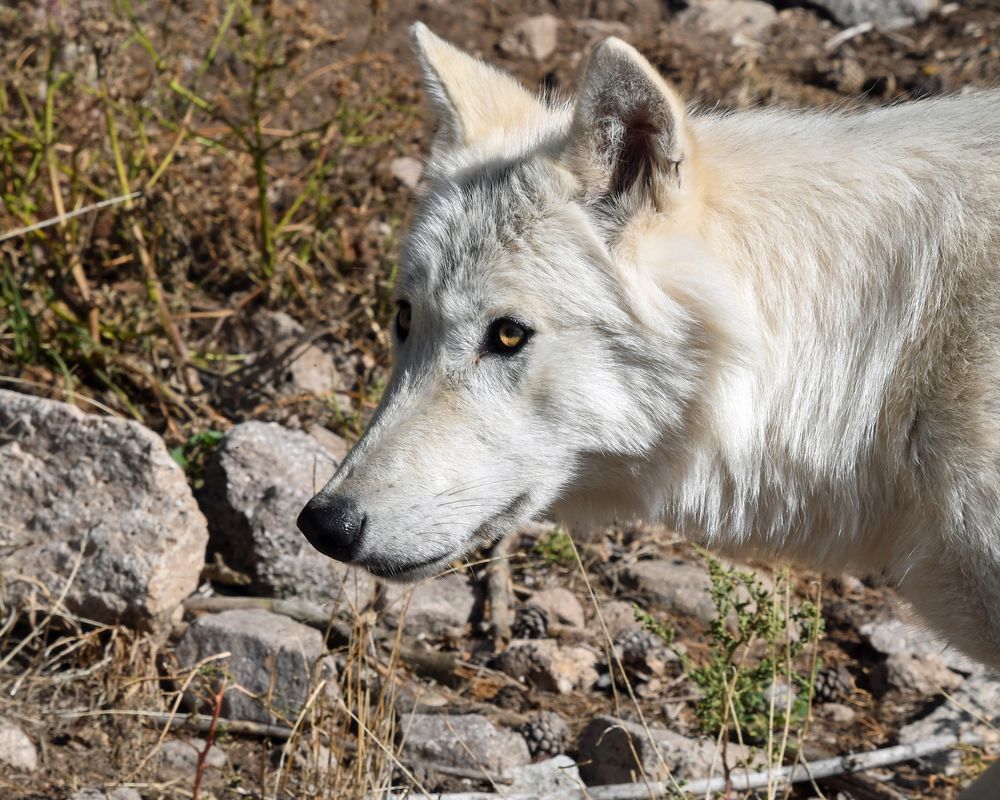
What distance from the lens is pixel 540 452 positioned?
293 cm

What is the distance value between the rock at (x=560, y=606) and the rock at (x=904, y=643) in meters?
1.21

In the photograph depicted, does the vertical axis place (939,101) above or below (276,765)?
above

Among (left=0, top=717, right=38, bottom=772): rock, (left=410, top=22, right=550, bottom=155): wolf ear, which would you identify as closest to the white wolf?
(left=410, top=22, right=550, bottom=155): wolf ear

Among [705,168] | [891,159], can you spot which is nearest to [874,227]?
[891,159]

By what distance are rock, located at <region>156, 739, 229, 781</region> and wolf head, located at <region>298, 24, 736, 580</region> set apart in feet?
4.23

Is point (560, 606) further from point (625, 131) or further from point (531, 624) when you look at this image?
point (625, 131)

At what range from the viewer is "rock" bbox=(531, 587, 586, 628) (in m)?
4.76

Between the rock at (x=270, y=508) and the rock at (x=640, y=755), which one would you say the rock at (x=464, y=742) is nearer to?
the rock at (x=640, y=755)

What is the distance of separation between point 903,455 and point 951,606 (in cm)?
38

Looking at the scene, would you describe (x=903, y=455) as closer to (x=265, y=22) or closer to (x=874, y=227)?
(x=874, y=227)

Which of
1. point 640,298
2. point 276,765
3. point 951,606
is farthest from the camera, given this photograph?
point 276,765

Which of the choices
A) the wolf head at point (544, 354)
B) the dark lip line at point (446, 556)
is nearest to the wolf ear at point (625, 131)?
the wolf head at point (544, 354)

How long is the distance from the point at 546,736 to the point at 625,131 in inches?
87.9

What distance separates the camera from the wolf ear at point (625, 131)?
8.84 feet
